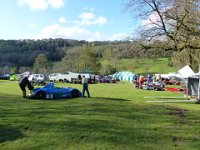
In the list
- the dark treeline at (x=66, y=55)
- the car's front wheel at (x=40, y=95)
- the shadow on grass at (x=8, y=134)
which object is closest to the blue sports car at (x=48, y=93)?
the car's front wheel at (x=40, y=95)

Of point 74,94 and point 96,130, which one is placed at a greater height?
point 74,94

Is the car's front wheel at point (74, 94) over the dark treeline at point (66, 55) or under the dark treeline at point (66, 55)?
under

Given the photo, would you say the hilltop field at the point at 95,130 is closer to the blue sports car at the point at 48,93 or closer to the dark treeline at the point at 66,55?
the blue sports car at the point at 48,93

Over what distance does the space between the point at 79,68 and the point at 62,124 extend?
10441 centimetres

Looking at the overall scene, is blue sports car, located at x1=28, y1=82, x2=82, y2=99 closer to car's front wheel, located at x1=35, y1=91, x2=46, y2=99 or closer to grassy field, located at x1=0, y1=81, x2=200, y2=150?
car's front wheel, located at x1=35, y1=91, x2=46, y2=99

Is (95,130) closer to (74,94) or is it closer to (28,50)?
(74,94)

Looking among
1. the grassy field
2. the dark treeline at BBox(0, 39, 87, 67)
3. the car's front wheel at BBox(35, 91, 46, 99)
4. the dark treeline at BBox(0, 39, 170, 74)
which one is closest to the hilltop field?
the grassy field

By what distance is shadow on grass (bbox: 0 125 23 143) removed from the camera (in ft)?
33.6

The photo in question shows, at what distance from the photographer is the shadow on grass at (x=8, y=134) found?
10.2 m

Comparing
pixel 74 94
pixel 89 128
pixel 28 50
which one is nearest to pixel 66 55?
pixel 28 50

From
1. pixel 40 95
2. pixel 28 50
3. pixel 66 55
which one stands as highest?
pixel 28 50

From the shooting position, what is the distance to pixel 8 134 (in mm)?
10695

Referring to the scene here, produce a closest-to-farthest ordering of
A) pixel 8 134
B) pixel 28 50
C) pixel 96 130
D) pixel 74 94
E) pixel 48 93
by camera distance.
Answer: pixel 8 134
pixel 96 130
pixel 48 93
pixel 74 94
pixel 28 50

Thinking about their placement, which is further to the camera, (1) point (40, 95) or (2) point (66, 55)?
(2) point (66, 55)
